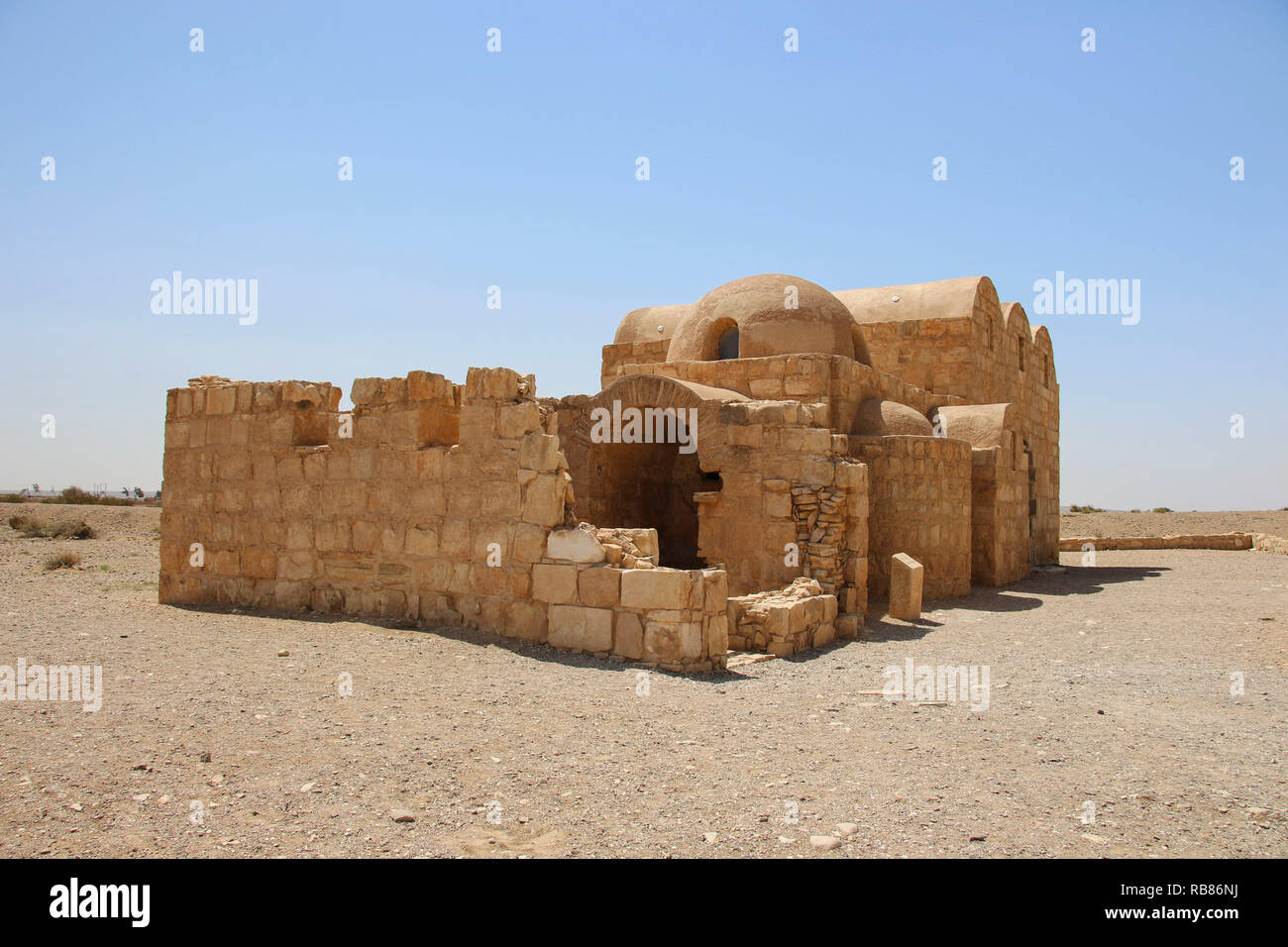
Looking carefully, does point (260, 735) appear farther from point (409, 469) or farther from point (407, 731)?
point (409, 469)

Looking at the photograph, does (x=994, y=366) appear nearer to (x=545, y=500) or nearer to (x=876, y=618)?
(x=876, y=618)

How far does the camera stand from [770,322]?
1190 centimetres

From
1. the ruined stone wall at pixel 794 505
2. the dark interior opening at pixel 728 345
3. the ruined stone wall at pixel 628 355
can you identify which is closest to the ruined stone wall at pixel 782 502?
the ruined stone wall at pixel 794 505

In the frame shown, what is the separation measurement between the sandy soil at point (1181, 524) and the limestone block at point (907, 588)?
18.1 metres

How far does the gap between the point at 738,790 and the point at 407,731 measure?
Answer: 5.36 ft

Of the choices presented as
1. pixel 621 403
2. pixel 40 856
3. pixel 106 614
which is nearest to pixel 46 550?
pixel 106 614

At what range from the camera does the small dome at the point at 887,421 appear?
10.8 meters

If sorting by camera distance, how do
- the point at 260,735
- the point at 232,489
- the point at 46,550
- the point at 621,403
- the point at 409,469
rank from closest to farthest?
the point at 260,735, the point at 409,469, the point at 232,489, the point at 621,403, the point at 46,550

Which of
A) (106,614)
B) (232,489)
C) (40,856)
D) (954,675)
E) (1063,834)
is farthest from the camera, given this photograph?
(232,489)

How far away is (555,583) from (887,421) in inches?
247

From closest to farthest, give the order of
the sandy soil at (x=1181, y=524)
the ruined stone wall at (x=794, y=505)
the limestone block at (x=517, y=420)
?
1. the limestone block at (x=517, y=420)
2. the ruined stone wall at (x=794, y=505)
3. the sandy soil at (x=1181, y=524)

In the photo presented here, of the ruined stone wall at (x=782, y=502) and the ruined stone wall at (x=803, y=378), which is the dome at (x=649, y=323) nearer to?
the ruined stone wall at (x=803, y=378)

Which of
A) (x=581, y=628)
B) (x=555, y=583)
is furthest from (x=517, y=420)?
(x=581, y=628)

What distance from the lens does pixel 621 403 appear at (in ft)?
33.3
